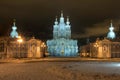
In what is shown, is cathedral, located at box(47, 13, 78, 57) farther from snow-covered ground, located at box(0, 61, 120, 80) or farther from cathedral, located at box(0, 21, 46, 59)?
snow-covered ground, located at box(0, 61, 120, 80)

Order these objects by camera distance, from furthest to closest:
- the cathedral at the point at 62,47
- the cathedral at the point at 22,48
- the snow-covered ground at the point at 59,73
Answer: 1. the cathedral at the point at 62,47
2. the cathedral at the point at 22,48
3. the snow-covered ground at the point at 59,73

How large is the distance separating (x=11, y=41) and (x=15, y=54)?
4166mm

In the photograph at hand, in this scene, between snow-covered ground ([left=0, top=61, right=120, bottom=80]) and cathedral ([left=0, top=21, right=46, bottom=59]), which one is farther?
cathedral ([left=0, top=21, right=46, bottom=59])

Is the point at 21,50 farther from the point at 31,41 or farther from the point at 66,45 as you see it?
the point at 66,45

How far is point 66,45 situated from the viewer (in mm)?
150250

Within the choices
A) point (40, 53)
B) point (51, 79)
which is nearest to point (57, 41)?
point (40, 53)

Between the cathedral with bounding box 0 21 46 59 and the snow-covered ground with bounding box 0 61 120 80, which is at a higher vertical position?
the cathedral with bounding box 0 21 46 59

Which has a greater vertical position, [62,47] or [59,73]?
[62,47]

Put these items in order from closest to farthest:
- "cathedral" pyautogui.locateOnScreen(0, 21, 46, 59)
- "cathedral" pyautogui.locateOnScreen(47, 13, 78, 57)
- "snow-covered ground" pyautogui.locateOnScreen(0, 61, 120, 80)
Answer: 1. "snow-covered ground" pyautogui.locateOnScreen(0, 61, 120, 80)
2. "cathedral" pyautogui.locateOnScreen(0, 21, 46, 59)
3. "cathedral" pyautogui.locateOnScreen(47, 13, 78, 57)

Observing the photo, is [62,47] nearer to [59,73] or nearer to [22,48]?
[22,48]

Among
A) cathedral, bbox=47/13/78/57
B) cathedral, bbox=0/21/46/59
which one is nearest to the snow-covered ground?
cathedral, bbox=0/21/46/59

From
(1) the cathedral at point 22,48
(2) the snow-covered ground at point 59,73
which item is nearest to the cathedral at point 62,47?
(1) the cathedral at point 22,48

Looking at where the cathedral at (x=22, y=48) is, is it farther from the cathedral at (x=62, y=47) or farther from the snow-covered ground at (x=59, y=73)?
the cathedral at (x=62, y=47)

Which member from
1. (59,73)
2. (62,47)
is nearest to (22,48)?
(62,47)
